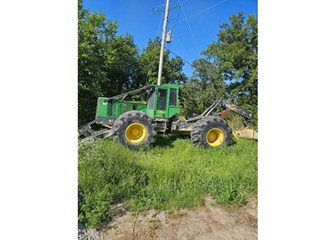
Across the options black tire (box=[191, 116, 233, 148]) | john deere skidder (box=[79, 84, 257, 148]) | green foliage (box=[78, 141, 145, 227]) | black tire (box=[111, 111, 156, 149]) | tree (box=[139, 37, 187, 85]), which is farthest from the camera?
black tire (box=[191, 116, 233, 148])

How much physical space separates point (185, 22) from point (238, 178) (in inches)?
36.9

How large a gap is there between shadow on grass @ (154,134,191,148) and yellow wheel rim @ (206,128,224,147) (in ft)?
0.60

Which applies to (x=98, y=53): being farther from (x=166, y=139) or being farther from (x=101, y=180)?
(x=166, y=139)

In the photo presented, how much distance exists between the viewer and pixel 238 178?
68.6 inches

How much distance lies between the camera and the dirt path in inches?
58.9

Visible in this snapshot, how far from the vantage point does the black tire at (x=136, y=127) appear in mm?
2088

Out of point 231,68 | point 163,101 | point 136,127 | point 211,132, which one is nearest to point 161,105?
point 163,101

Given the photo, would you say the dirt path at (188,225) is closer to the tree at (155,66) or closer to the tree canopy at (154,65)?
the tree canopy at (154,65)

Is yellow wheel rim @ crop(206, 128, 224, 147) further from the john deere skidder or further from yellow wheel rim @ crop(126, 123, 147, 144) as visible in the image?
yellow wheel rim @ crop(126, 123, 147, 144)

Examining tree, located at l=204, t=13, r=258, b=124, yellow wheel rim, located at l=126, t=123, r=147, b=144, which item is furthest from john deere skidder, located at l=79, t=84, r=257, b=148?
tree, located at l=204, t=13, r=258, b=124

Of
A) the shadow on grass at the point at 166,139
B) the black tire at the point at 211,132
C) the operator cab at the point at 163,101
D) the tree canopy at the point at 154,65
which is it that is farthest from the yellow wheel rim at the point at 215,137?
the tree canopy at the point at 154,65

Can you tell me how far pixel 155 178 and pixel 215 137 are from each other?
806mm
